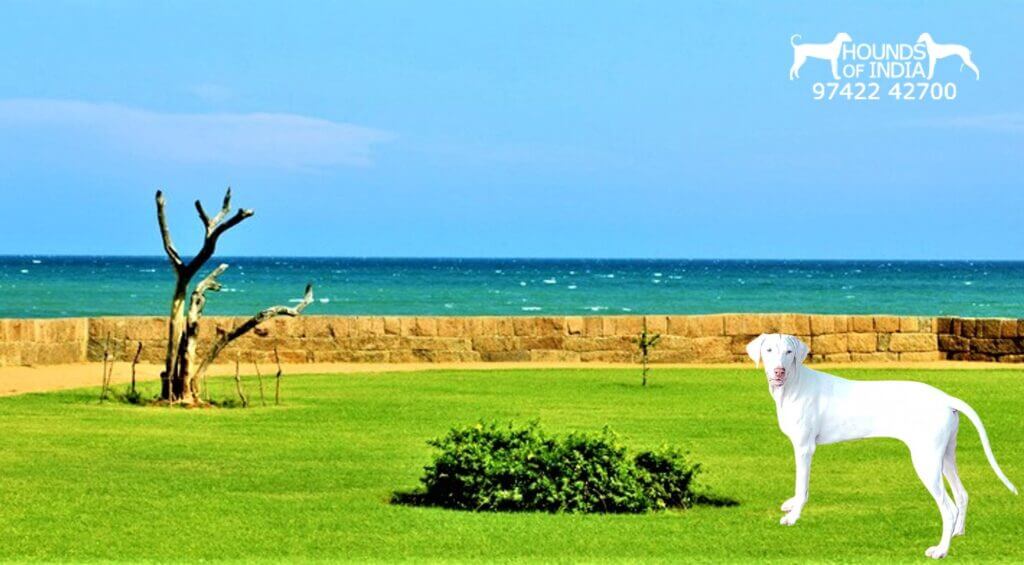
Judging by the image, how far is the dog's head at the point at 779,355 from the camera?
6531 millimetres

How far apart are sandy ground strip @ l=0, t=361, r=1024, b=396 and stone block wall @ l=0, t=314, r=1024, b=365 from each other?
0.27 metres

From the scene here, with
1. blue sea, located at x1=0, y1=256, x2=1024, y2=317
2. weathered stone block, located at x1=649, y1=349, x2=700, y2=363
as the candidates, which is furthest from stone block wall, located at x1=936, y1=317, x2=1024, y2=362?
blue sea, located at x1=0, y1=256, x2=1024, y2=317

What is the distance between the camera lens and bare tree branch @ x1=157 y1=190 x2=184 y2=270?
57.6 feet

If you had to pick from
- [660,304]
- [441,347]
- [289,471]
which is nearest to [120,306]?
[660,304]

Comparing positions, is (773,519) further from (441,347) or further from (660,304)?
(660,304)

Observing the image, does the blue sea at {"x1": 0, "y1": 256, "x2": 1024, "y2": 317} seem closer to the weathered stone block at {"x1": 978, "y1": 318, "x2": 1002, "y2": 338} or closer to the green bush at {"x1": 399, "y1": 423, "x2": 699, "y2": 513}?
the weathered stone block at {"x1": 978, "y1": 318, "x2": 1002, "y2": 338}

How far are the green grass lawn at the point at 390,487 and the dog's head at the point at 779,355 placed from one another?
1828 mm

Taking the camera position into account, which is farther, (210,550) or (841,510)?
(841,510)

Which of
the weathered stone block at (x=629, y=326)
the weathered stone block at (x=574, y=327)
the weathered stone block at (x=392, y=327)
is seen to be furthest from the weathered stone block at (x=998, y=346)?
the weathered stone block at (x=392, y=327)

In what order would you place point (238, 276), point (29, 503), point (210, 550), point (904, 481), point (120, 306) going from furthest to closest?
point (238, 276) < point (120, 306) < point (904, 481) < point (29, 503) < point (210, 550)

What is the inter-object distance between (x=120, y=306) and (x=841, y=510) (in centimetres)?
6179

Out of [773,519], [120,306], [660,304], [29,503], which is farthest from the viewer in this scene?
[660,304]

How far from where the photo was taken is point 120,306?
6800 cm

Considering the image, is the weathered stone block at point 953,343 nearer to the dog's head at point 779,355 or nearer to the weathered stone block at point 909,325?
the weathered stone block at point 909,325
